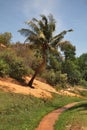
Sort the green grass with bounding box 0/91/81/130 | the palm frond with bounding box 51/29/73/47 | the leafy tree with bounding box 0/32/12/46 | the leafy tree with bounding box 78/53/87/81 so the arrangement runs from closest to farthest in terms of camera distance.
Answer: the green grass with bounding box 0/91/81/130 < the palm frond with bounding box 51/29/73/47 < the leafy tree with bounding box 0/32/12/46 < the leafy tree with bounding box 78/53/87/81

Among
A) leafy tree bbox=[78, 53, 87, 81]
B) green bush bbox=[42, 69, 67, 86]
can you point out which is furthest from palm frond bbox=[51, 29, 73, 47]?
leafy tree bbox=[78, 53, 87, 81]

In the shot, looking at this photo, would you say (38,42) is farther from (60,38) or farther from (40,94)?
(40,94)

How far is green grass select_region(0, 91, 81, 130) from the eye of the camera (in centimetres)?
1789

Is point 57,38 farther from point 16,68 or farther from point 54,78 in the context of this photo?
point 54,78

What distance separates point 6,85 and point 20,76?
7311mm

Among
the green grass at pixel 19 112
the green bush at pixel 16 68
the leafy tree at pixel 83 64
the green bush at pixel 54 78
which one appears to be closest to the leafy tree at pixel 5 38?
the green bush at pixel 54 78

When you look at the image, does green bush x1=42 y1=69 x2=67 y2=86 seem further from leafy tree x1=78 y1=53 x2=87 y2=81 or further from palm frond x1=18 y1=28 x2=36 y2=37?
leafy tree x1=78 y1=53 x2=87 y2=81

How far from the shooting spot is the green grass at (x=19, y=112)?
17891 millimetres

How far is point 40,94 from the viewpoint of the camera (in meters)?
34.9

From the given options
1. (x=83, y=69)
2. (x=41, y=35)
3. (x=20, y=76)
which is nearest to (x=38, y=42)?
(x=41, y=35)

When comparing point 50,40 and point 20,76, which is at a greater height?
point 50,40

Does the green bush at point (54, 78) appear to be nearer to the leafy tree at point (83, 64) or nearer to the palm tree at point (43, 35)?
the palm tree at point (43, 35)

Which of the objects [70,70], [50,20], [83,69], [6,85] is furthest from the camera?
[83,69]

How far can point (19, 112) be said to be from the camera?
22484 millimetres
